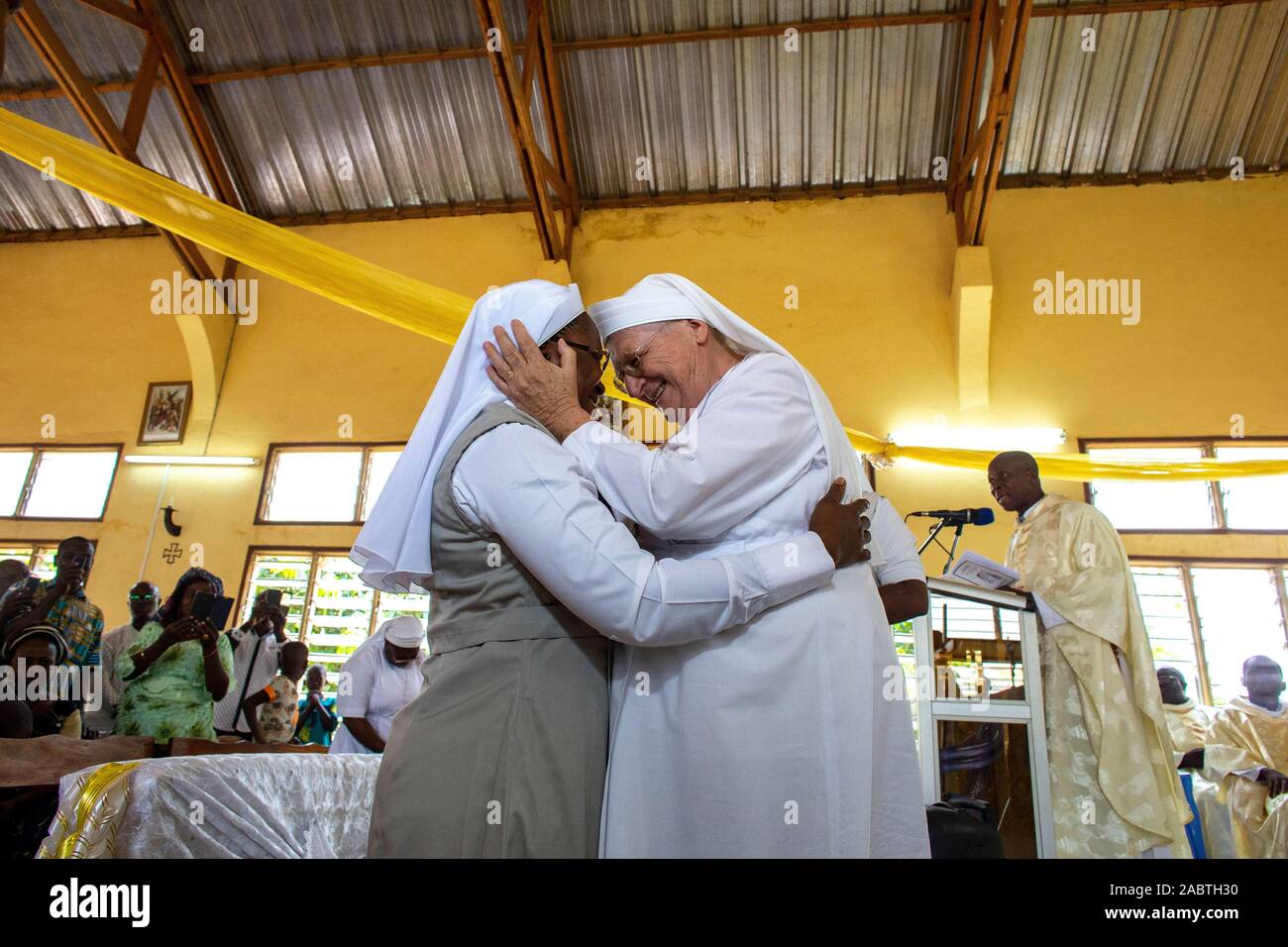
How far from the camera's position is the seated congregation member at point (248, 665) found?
5.75m

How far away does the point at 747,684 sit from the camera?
1.31 m

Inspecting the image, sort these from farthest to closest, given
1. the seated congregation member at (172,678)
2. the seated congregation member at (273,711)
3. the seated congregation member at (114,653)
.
Result: the seated congregation member at (273,711), the seated congregation member at (114,653), the seated congregation member at (172,678)

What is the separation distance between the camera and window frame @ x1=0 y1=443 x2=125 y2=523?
927 cm

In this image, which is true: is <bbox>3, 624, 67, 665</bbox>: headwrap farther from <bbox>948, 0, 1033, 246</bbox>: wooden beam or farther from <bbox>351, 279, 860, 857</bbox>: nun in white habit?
<bbox>948, 0, 1033, 246</bbox>: wooden beam

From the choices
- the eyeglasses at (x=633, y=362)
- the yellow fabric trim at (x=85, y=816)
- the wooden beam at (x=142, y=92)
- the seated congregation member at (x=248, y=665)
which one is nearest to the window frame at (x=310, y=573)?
the seated congregation member at (x=248, y=665)

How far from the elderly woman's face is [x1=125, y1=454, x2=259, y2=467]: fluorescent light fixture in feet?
28.2

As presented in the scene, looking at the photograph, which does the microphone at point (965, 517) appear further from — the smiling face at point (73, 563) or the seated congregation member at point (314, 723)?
the seated congregation member at point (314, 723)

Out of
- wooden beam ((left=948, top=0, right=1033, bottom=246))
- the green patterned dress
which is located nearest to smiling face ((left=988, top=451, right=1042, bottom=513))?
wooden beam ((left=948, top=0, right=1033, bottom=246))

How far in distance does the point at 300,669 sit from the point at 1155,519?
24.5 ft

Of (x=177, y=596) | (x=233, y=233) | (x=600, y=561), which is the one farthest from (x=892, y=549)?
(x=233, y=233)

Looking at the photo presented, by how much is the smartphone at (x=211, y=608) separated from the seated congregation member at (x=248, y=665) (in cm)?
178
